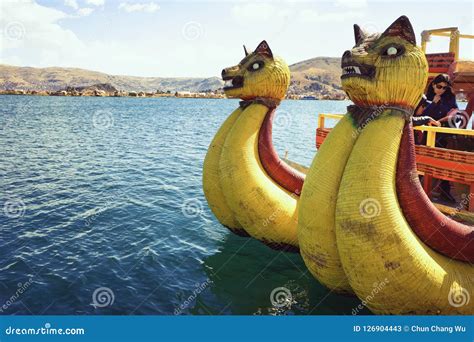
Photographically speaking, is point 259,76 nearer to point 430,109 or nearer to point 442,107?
point 430,109

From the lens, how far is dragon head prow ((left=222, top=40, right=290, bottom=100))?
9125 mm

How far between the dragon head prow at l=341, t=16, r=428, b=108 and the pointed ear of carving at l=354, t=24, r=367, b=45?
42cm

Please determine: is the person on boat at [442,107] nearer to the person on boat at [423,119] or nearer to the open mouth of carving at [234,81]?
the person on boat at [423,119]

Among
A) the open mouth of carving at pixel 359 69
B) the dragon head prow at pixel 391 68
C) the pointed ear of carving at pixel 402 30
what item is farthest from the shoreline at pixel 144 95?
the pointed ear of carving at pixel 402 30

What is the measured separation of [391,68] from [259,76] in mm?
3577

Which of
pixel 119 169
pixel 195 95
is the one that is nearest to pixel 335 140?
pixel 119 169

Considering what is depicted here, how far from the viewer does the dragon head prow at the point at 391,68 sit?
19.8 ft

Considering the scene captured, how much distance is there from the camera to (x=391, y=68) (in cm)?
602

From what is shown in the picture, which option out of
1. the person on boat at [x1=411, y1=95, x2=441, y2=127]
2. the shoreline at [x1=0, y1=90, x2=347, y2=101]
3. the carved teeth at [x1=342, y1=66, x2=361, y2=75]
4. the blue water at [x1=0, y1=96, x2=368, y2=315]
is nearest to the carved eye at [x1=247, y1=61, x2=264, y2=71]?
the carved teeth at [x1=342, y1=66, x2=361, y2=75]

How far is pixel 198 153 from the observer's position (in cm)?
2703

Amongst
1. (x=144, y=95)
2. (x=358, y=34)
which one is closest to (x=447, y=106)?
(x=358, y=34)

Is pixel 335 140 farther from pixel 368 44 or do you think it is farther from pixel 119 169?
pixel 119 169

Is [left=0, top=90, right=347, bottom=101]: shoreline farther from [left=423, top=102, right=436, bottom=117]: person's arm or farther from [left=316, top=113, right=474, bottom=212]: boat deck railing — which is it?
[left=316, top=113, right=474, bottom=212]: boat deck railing

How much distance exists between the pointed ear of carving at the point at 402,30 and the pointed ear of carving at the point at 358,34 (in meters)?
0.55
